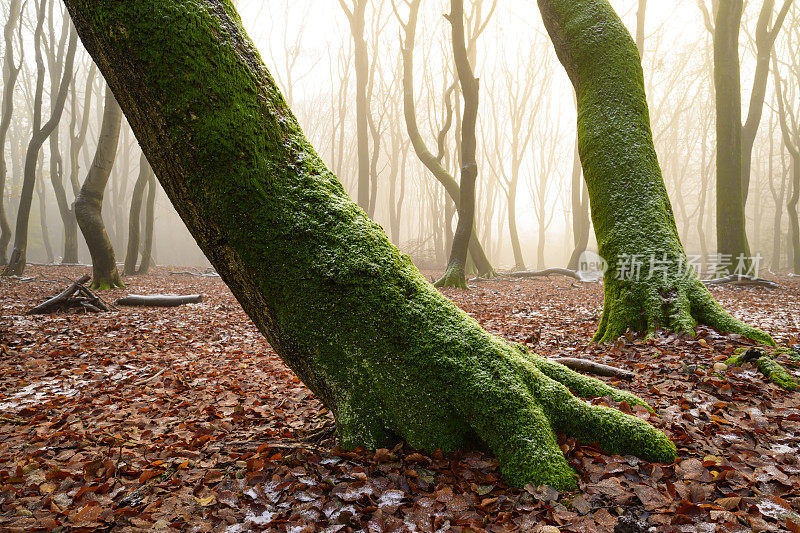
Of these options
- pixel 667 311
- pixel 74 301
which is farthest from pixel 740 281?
pixel 74 301

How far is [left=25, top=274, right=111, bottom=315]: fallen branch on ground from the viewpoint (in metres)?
6.86

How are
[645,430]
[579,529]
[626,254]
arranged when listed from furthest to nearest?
[626,254] → [645,430] → [579,529]

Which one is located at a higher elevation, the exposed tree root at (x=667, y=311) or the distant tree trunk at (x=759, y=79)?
the distant tree trunk at (x=759, y=79)

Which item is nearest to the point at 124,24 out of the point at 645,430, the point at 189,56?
the point at 189,56

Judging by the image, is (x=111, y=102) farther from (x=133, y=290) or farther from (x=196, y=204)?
(x=196, y=204)

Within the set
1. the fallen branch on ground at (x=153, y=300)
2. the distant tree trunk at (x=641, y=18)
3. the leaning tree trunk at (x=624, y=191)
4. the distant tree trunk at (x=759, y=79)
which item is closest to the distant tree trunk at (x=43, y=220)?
the fallen branch on ground at (x=153, y=300)

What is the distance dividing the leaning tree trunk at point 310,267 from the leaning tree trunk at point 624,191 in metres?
2.25

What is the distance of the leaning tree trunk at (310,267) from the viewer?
5.61 ft

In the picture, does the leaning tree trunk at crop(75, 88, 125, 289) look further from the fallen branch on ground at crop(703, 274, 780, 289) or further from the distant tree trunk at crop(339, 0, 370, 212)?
the fallen branch on ground at crop(703, 274, 780, 289)

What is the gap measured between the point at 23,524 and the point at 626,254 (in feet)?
A: 15.3

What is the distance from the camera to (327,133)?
120 feet

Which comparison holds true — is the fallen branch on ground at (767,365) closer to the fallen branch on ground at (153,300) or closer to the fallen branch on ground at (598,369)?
the fallen branch on ground at (598,369)


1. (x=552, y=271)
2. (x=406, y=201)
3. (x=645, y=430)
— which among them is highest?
(x=406, y=201)

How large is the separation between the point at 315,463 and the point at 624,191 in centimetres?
378
